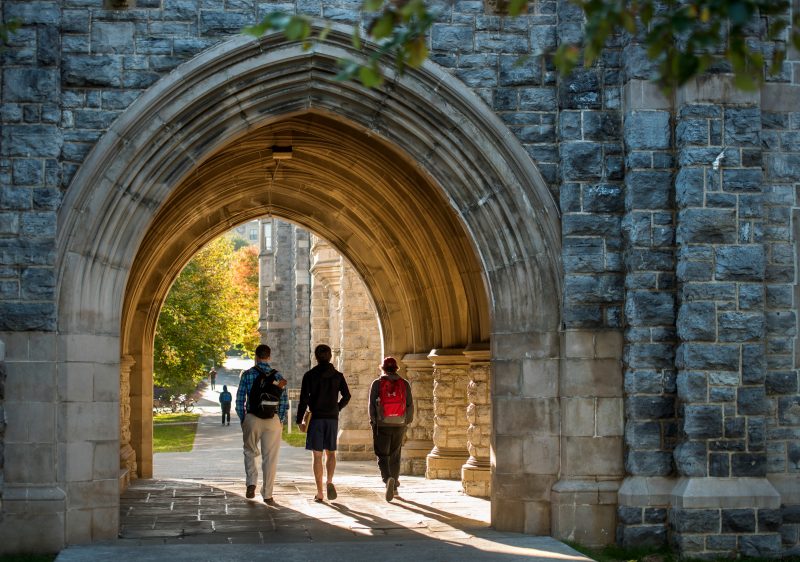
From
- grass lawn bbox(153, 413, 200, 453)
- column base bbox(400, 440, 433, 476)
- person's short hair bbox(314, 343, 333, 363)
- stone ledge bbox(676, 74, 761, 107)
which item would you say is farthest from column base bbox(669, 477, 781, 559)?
grass lawn bbox(153, 413, 200, 453)

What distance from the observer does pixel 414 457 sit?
647 inches

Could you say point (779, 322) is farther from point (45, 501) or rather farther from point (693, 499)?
point (45, 501)

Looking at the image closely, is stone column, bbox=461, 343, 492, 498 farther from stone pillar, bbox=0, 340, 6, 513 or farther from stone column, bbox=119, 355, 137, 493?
stone pillar, bbox=0, 340, 6, 513

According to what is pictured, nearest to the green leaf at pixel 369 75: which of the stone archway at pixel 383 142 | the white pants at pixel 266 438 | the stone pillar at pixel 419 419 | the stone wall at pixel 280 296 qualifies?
the stone archway at pixel 383 142

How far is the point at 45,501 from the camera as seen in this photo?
30.9 feet

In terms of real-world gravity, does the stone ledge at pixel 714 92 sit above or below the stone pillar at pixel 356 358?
above

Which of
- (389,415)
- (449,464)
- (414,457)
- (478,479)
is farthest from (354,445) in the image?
(389,415)

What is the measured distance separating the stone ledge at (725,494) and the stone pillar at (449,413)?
225 inches

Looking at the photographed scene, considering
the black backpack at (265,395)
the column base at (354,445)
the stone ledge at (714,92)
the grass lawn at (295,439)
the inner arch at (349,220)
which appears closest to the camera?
the stone ledge at (714,92)

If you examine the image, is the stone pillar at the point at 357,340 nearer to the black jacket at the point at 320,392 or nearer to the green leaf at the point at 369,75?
the black jacket at the point at 320,392

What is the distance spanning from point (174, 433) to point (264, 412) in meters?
19.9

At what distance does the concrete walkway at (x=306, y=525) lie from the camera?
30.0ft

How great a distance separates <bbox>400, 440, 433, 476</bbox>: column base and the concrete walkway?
359 mm

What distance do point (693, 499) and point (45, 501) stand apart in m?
4.80
